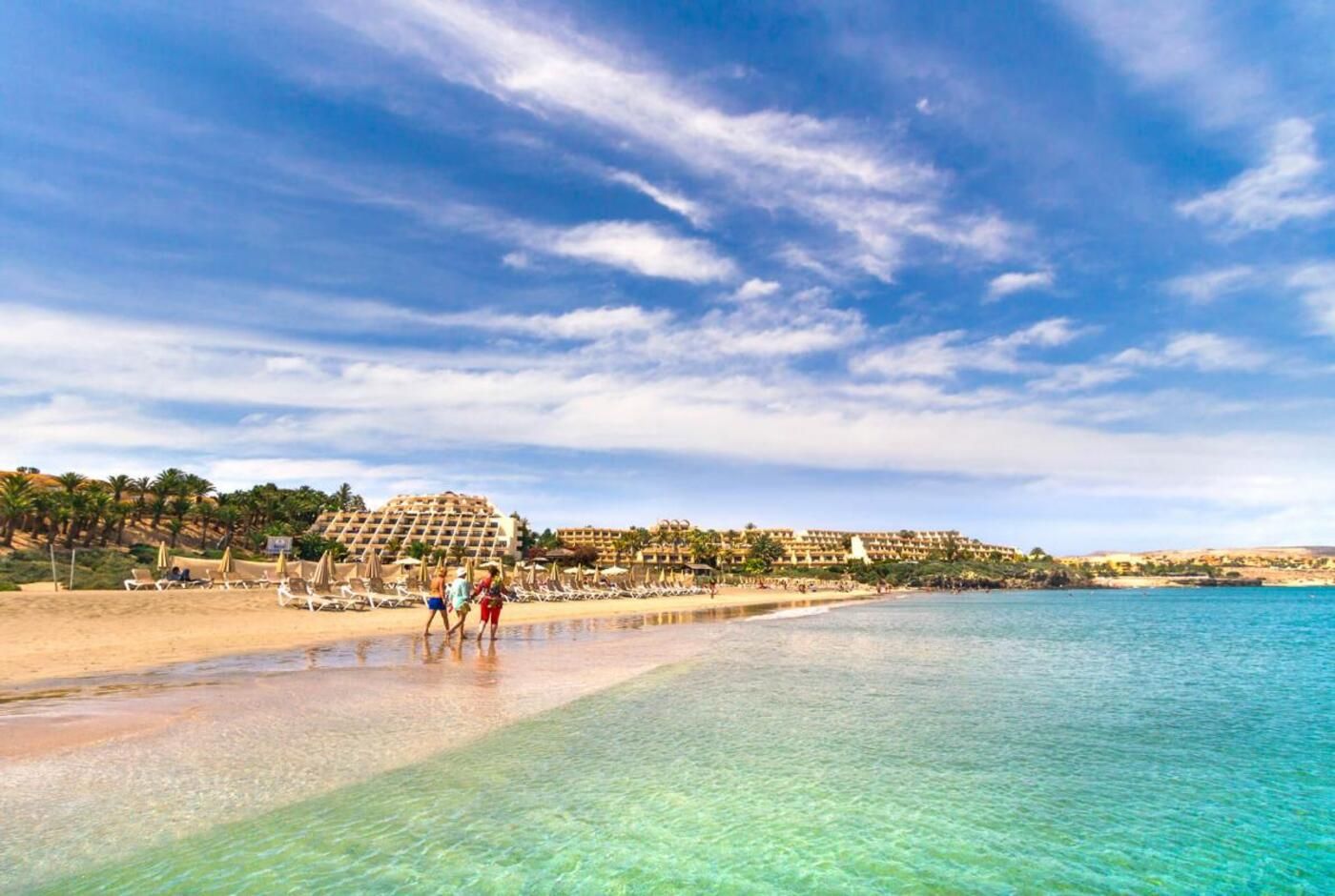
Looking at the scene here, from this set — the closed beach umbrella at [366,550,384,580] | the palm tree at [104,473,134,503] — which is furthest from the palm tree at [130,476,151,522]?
the closed beach umbrella at [366,550,384,580]

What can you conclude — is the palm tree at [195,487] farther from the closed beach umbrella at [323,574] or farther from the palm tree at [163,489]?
the closed beach umbrella at [323,574]

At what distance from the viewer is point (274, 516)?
106 metres

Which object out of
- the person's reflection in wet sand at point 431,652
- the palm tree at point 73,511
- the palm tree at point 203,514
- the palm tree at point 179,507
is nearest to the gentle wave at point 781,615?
the person's reflection in wet sand at point 431,652

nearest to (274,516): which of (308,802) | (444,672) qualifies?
(444,672)

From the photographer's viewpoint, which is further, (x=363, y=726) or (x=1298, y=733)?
(x=1298, y=733)

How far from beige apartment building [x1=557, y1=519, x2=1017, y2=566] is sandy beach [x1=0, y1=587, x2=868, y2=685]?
4382 inches

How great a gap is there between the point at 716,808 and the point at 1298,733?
10.5 m

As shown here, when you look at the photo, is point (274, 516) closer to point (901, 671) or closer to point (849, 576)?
point (849, 576)

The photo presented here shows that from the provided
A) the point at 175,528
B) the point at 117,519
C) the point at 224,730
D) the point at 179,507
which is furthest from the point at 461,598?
the point at 179,507

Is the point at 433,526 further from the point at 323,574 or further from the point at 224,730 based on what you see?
the point at 224,730

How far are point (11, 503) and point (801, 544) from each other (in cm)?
14642

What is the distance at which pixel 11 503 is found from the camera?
66750 millimetres

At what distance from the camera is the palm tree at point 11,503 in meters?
67.1

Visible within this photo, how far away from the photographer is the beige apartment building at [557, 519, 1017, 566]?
485 feet
